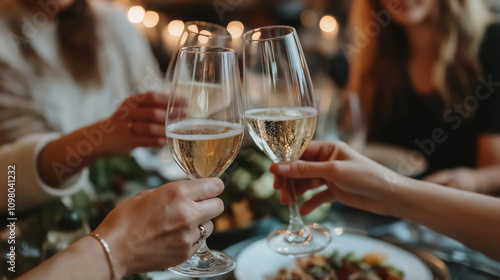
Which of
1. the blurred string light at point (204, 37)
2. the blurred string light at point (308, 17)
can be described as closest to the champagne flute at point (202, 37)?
the blurred string light at point (204, 37)

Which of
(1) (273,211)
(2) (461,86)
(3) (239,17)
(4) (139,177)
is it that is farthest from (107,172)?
(3) (239,17)

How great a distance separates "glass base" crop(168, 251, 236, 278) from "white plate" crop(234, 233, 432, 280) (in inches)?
3.1

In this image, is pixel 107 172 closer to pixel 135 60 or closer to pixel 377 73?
pixel 135 60

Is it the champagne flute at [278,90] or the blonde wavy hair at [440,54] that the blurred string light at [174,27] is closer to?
the blonde wavy hair at [440,54]

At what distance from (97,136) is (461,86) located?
1.63m

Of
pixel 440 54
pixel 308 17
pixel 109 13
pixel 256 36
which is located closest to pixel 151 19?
pixel 308 17

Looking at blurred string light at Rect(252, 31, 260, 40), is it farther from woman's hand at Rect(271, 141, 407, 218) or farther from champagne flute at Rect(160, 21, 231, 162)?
woman's hand at Rect(271, 141, 407, 218)

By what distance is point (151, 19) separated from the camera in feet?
16.7

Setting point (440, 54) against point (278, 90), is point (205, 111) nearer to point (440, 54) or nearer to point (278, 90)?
point (278, 90)

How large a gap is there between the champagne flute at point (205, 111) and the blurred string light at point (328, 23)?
14.6ft

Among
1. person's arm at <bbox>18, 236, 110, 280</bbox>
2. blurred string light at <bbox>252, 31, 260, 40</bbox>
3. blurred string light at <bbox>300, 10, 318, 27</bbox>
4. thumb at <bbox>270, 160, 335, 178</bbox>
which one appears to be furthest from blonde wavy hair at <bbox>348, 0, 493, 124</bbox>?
blurred string light at <bbox>300, 10, 318, 27</bbox>

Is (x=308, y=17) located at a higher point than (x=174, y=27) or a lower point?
lower

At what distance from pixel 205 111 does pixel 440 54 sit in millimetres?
1624

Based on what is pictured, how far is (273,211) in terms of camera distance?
941 mm
